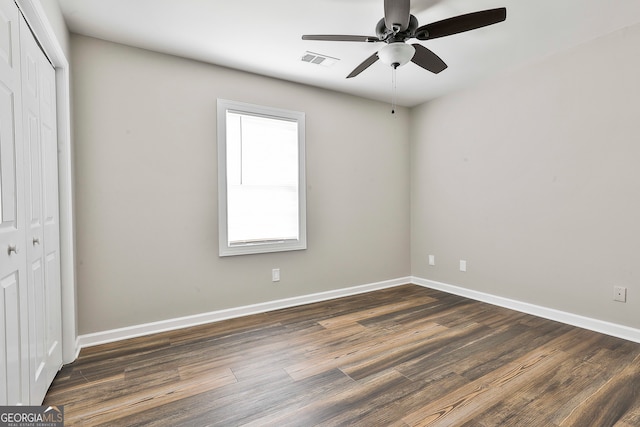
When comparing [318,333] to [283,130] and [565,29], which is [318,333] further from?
[565,29]

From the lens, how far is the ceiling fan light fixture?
2.08 metres

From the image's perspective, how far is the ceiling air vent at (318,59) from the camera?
2887 mm

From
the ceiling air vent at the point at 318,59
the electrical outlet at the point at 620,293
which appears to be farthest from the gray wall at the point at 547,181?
the ceiling air vent at the point at 318,59

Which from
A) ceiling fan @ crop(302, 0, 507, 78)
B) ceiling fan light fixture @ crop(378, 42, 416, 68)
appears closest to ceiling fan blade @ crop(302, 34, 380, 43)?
ceiling fan @ crop(302, 0, 507, 78)

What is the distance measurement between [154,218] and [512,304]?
3.69m

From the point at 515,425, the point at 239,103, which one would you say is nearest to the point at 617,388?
the point at 515,425

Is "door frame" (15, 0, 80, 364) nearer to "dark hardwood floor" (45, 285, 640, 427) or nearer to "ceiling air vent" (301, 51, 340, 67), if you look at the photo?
"dark hardwood floor" (45, 285, 640, 427)

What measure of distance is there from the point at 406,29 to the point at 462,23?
0.33 meters

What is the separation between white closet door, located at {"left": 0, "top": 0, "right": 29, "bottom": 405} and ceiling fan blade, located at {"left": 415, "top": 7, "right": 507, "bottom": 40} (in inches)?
84.1

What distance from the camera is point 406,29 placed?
2.04 meters

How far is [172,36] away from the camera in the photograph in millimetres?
2553

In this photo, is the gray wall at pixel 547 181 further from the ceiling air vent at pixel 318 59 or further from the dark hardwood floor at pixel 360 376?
the ceiling air vent at pixel 318 59

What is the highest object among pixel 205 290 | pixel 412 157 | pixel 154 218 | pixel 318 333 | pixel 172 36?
pixel 172 36

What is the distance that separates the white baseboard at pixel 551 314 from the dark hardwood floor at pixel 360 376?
0.12 m
